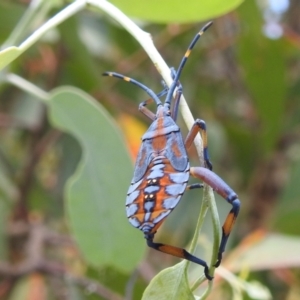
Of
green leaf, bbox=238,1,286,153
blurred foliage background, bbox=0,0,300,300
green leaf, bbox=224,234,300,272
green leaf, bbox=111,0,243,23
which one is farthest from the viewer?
green leaf, bbox=238,1,286,153

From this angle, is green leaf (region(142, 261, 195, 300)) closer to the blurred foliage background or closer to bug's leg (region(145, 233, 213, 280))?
bug's leg (region(145, 233, 213, 280))

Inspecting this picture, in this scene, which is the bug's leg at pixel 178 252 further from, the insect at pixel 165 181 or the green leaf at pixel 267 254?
the green leaf at pixel 267 254

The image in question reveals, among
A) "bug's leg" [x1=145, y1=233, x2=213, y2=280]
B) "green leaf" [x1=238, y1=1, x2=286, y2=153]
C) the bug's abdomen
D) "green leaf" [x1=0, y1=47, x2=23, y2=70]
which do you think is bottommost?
"bug's leg" [x1=145, y1=233, x2=213, y2=280]

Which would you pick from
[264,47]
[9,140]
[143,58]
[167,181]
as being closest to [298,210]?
[264,47]

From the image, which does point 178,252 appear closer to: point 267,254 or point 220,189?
point 220,189

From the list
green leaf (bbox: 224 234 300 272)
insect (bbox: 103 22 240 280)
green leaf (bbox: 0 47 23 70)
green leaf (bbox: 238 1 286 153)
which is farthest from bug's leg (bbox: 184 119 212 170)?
green leaf (bbox: 238 1 286 153)

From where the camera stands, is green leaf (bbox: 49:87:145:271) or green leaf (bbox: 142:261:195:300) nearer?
green leaf (bbox: 142:261:195:300)

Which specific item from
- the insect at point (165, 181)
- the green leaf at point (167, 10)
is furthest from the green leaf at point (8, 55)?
the green leaf at point (167, 10)
